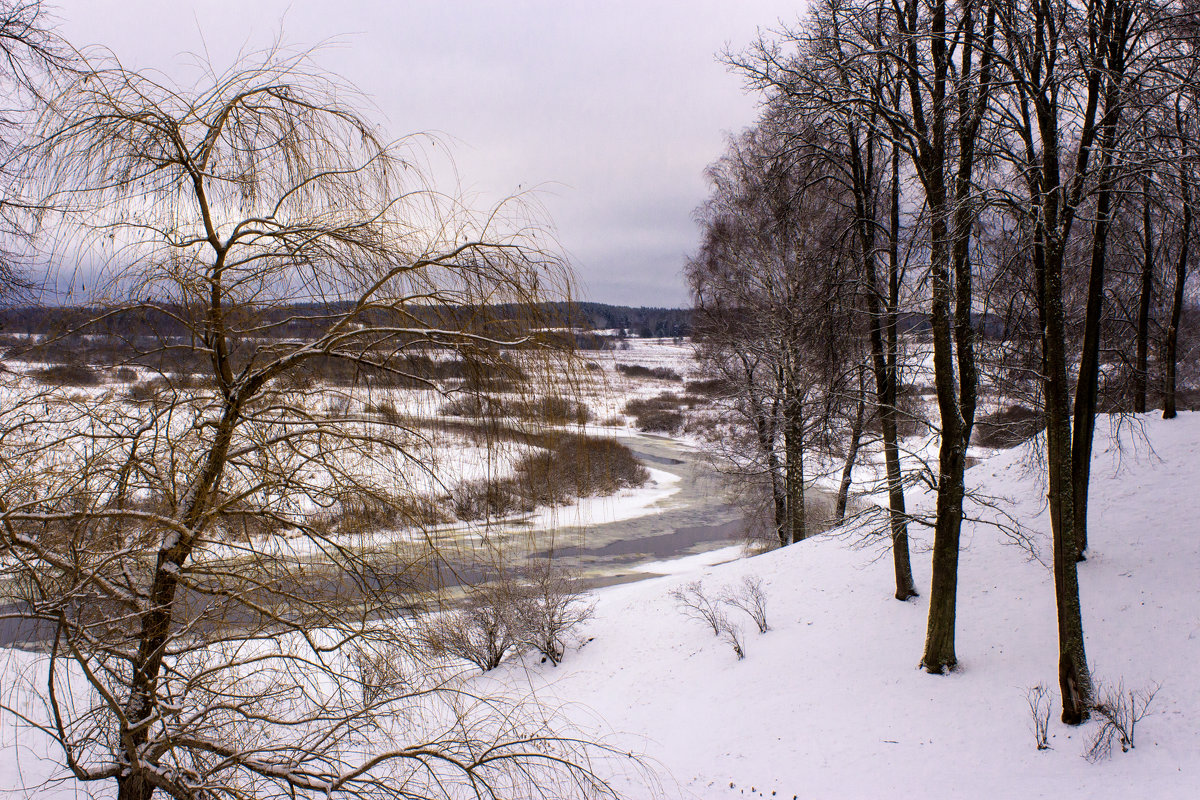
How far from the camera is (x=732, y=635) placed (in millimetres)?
9586

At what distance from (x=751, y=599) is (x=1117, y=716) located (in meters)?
5.48

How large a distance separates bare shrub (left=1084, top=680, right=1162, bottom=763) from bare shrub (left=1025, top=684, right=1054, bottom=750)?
32 centimetres

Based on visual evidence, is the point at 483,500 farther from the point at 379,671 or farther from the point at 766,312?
the point at 766,312

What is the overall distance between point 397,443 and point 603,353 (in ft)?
3.30

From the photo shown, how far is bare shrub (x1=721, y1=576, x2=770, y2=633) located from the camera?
10.0 meters

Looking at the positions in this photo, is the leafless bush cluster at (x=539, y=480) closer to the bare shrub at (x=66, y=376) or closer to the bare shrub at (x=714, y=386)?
the bare shrub at (x=66, y=376)

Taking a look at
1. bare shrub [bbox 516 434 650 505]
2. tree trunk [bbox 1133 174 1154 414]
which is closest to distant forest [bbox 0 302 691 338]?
bare shrub [bbox 516 434 650 505]

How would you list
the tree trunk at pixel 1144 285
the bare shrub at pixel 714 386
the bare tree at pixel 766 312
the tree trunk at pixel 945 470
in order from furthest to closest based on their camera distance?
the bare shrub at pixel 714 386 < the bare tree at pixel 766 312 < the tree trunk at pixel 1144 285 < the tree trunk at pixel 945 470

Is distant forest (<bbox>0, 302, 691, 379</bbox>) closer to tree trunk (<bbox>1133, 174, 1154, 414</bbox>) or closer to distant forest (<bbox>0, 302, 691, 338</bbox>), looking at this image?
distant forest (<bbox>0, 302, 691, 338</bbox>)

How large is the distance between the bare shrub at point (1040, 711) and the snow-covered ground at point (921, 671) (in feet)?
0.31

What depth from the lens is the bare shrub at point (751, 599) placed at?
10031mm

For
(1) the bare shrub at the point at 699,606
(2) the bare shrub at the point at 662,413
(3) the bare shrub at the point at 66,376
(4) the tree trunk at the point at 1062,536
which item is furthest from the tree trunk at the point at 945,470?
(2) the bare shrub at the point at 662,413

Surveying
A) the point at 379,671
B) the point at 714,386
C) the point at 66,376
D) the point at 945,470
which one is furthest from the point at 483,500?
the point at 714,386

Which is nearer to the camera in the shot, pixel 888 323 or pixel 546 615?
pixel 888 323
